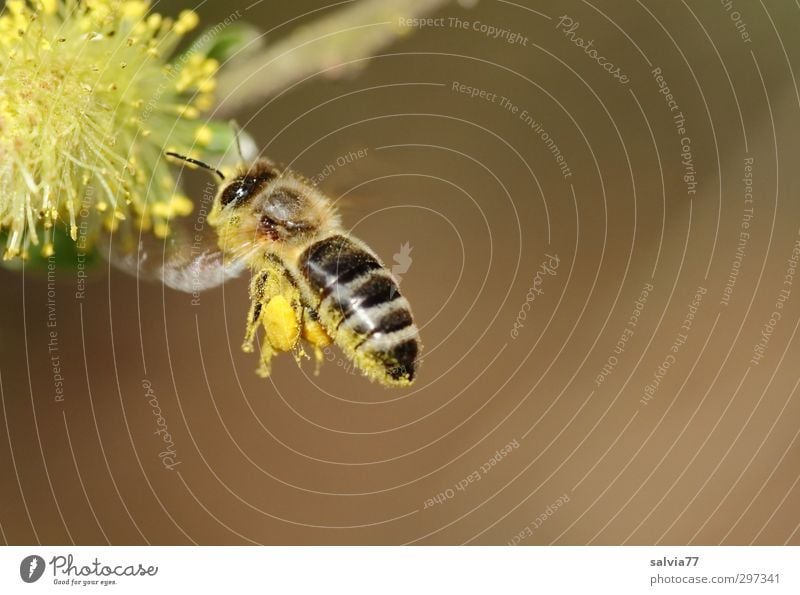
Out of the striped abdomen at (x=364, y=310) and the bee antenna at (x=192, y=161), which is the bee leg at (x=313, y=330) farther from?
the bee antenna at (x=192, y=161)

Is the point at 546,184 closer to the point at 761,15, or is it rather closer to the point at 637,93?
the point at 637,93

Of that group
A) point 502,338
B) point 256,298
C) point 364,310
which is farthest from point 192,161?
point 502,338

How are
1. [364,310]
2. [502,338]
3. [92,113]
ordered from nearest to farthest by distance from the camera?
[364,310], [92,113], [502,338]

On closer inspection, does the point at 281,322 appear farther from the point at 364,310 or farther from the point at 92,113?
the point at 92,113

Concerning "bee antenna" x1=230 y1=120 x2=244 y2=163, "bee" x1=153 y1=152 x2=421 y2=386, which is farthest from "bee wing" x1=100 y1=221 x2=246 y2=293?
"bee antenna" x1=230 y1=120 x2=244 y2=163

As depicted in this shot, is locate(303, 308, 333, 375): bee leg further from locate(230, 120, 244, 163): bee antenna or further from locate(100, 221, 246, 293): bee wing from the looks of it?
locate(230, 120, 244, 163): bee antenna

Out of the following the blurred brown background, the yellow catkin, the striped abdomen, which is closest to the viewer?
the striped abdomen
